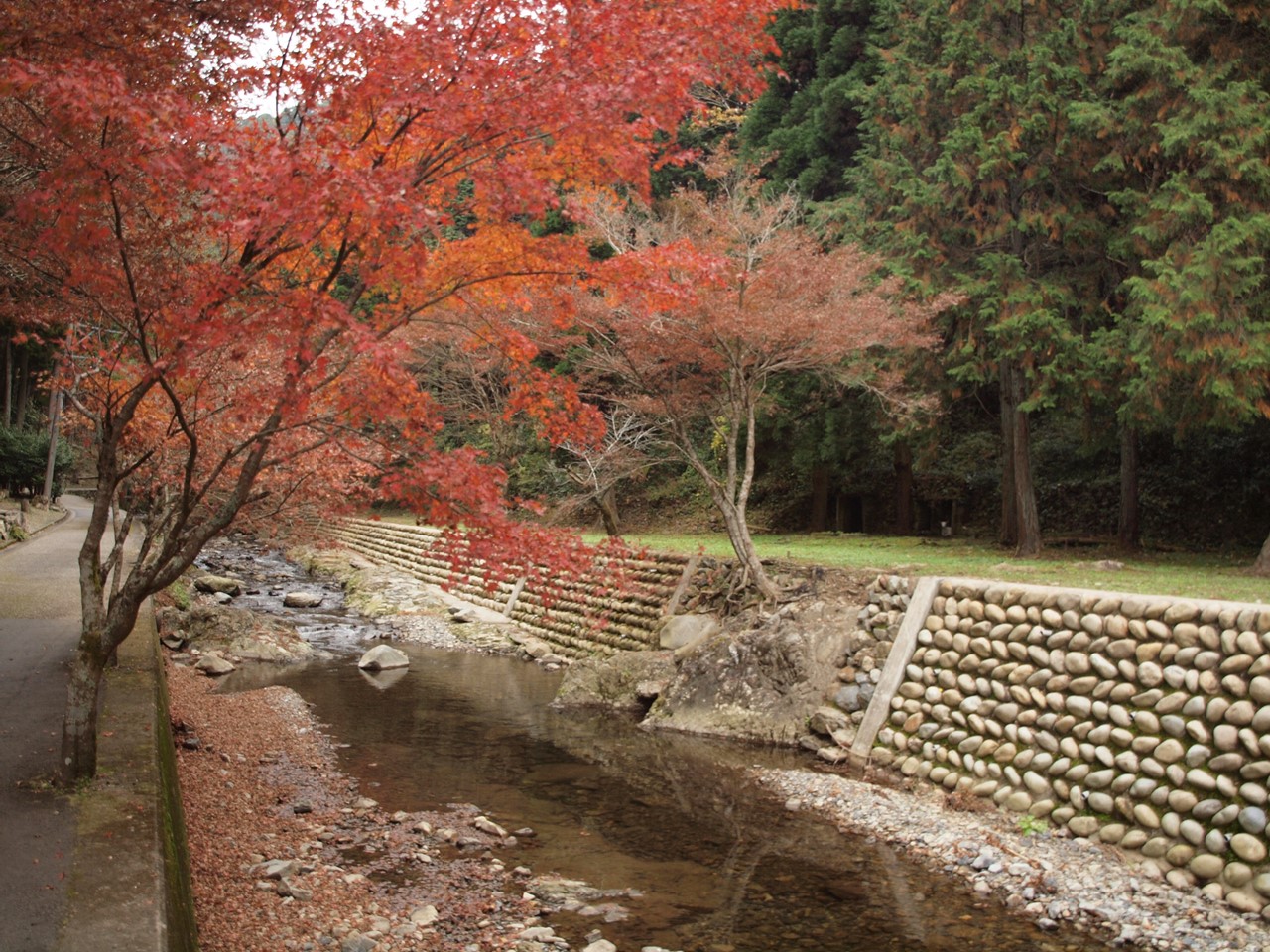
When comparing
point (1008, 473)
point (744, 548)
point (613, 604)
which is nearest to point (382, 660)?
point (613, 604)

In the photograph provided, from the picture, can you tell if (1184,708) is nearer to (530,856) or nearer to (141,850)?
(530,856)

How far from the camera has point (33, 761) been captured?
5.77 metres

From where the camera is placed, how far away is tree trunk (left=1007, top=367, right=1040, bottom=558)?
595 inches

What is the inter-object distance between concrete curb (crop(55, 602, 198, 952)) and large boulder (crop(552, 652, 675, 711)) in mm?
5977

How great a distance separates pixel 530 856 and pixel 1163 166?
1229 cm

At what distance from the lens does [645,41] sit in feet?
17.5

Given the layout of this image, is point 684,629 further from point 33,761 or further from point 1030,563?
point 33,761

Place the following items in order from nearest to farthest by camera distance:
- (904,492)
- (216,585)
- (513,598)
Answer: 1. (513,598)
2. (904,492)
3. (216,585)

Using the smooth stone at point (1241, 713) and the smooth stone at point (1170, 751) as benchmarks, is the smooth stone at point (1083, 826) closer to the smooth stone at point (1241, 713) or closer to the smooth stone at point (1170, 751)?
the smooth stone at point (1170, 751)

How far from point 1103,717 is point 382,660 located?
10366 mm

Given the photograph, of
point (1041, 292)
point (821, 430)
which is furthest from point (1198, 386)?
point (821, 430)

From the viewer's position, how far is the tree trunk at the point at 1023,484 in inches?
595

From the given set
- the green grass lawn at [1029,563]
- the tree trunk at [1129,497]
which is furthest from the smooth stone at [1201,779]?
the tree trunk at [1129,497]

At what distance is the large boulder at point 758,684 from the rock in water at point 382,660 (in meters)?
5.06
